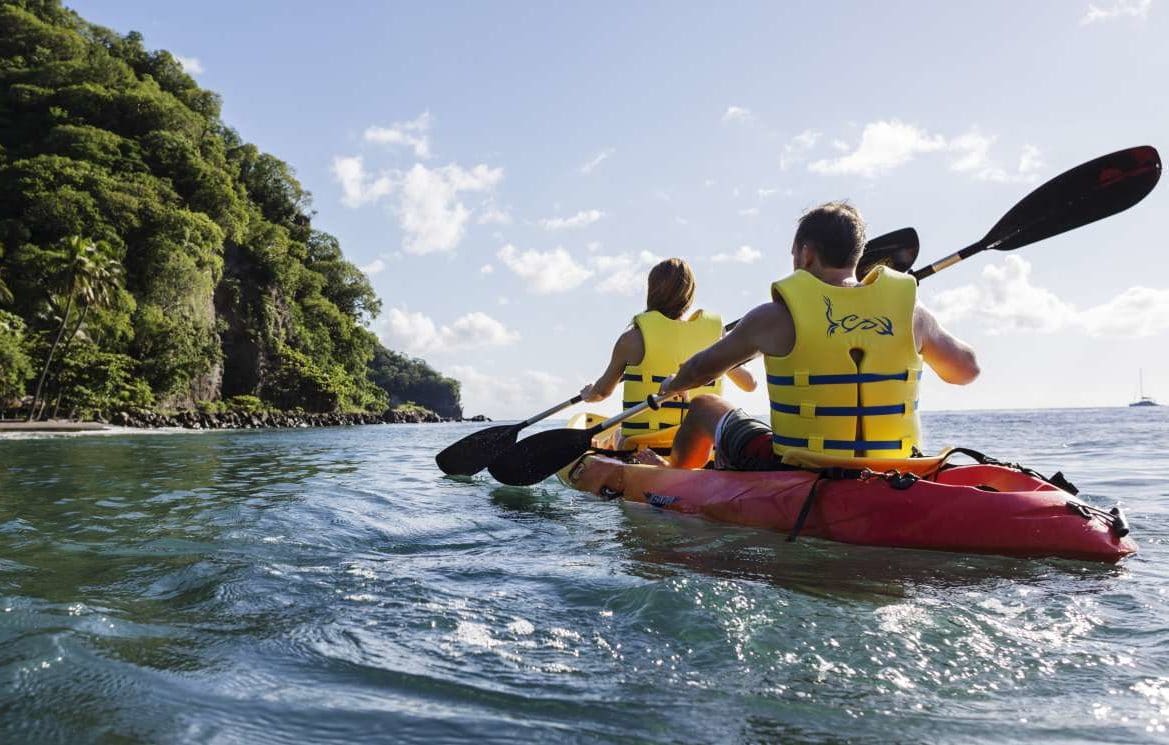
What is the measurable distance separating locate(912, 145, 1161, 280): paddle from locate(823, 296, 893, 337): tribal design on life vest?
1980 mm

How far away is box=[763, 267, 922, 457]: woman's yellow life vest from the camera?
380 cm

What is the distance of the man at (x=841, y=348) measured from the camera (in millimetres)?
3805

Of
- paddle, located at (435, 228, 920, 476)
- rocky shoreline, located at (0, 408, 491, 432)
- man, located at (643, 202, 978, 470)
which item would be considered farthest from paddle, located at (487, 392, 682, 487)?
rocky shoreline, located at (0, 408, 491, 432)

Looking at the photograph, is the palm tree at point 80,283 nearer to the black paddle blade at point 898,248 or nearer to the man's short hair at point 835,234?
the black paddle blade at point 898,248

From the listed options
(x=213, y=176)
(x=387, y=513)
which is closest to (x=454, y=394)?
(x=213, y=176)

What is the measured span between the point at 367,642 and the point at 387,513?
334 cm

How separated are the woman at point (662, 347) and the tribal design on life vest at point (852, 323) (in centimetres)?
231

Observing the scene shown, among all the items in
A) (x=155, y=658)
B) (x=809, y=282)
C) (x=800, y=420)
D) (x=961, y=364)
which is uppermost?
(x=809, y=282)

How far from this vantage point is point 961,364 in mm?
4070

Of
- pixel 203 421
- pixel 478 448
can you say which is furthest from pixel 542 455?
pixel 203 421

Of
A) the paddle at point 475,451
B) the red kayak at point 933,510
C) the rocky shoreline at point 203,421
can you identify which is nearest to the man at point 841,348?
the red kayak at point 933,510

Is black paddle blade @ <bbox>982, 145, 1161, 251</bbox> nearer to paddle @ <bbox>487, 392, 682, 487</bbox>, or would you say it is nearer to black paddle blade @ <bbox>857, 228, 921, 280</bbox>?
black paddle blade @ <bbox>857, 228, 921, 280</bbox>

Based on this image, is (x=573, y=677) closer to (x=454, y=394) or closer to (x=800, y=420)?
(x=800, y=420)

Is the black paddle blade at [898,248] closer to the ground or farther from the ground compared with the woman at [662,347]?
farther from the ground
